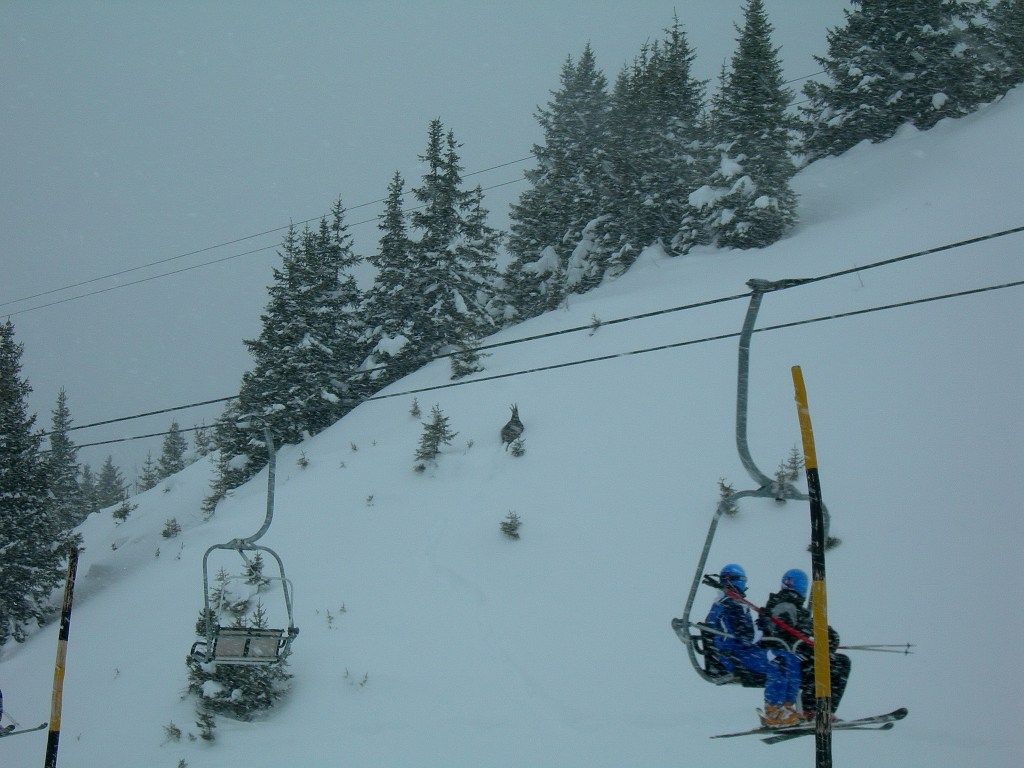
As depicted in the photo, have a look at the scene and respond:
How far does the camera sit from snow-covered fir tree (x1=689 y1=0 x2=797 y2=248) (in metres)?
26.2

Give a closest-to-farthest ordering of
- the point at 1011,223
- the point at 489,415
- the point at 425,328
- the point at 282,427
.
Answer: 1. the point at 1011,223
2. the point at 489,415
3. the point at 282,427
4. the point at 425,328

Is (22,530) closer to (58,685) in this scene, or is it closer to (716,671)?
(58,685)

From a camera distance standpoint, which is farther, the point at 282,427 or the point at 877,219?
the point at 282,427

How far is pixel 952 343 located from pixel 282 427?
2083 cm

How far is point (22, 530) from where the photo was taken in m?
20.7

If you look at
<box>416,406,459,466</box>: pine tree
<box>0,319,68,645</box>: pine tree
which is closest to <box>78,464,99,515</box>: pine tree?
<box>0,319,68,645</box>: pine tree

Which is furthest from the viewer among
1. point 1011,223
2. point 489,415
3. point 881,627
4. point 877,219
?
point 877,219

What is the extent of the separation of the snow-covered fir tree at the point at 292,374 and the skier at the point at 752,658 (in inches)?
795

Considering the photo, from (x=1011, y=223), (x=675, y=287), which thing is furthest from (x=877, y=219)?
(x=675, y=287)

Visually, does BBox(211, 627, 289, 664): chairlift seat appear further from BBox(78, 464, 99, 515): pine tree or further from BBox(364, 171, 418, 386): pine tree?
BBox(78, 464, 99, 515): pine tree

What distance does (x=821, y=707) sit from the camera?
15.9 ft

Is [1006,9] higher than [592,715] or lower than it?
higher

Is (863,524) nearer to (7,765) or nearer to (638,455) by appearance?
(638,455)

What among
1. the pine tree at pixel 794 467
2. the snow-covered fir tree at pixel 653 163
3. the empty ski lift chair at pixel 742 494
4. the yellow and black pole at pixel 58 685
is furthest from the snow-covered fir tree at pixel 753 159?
the yellow and black pole at pixel 58 685
